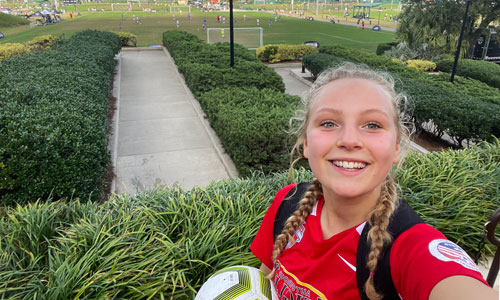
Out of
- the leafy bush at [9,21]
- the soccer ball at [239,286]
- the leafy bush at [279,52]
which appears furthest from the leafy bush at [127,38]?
the leafy bush at [9,21]

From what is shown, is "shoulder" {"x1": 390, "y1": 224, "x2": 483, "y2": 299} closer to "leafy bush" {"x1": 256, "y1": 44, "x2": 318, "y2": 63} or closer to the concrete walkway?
the concrete walkway

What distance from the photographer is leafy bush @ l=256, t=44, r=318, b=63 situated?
60.3ft

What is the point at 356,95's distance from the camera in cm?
140

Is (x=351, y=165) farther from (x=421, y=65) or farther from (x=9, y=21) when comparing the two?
(x=9, y=21)

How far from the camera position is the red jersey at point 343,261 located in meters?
1.12

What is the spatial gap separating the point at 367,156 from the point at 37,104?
18.2 ft

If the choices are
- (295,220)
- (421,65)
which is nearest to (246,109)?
(295,220)

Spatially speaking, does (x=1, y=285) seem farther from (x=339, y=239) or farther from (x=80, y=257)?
(x=339, y=239)

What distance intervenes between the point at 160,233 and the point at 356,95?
1.97 metres

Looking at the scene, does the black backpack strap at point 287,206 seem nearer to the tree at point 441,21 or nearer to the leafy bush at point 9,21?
the tree at point 441,21

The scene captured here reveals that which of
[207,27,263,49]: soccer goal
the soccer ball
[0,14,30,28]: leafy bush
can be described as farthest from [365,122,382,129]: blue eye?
[0,14,30,28]: leafy bush

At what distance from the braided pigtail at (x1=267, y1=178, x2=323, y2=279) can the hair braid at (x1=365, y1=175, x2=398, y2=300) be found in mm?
347

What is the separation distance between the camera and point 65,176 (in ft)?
14.0

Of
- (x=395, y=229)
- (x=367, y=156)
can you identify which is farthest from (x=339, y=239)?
(x=367, y=156)
